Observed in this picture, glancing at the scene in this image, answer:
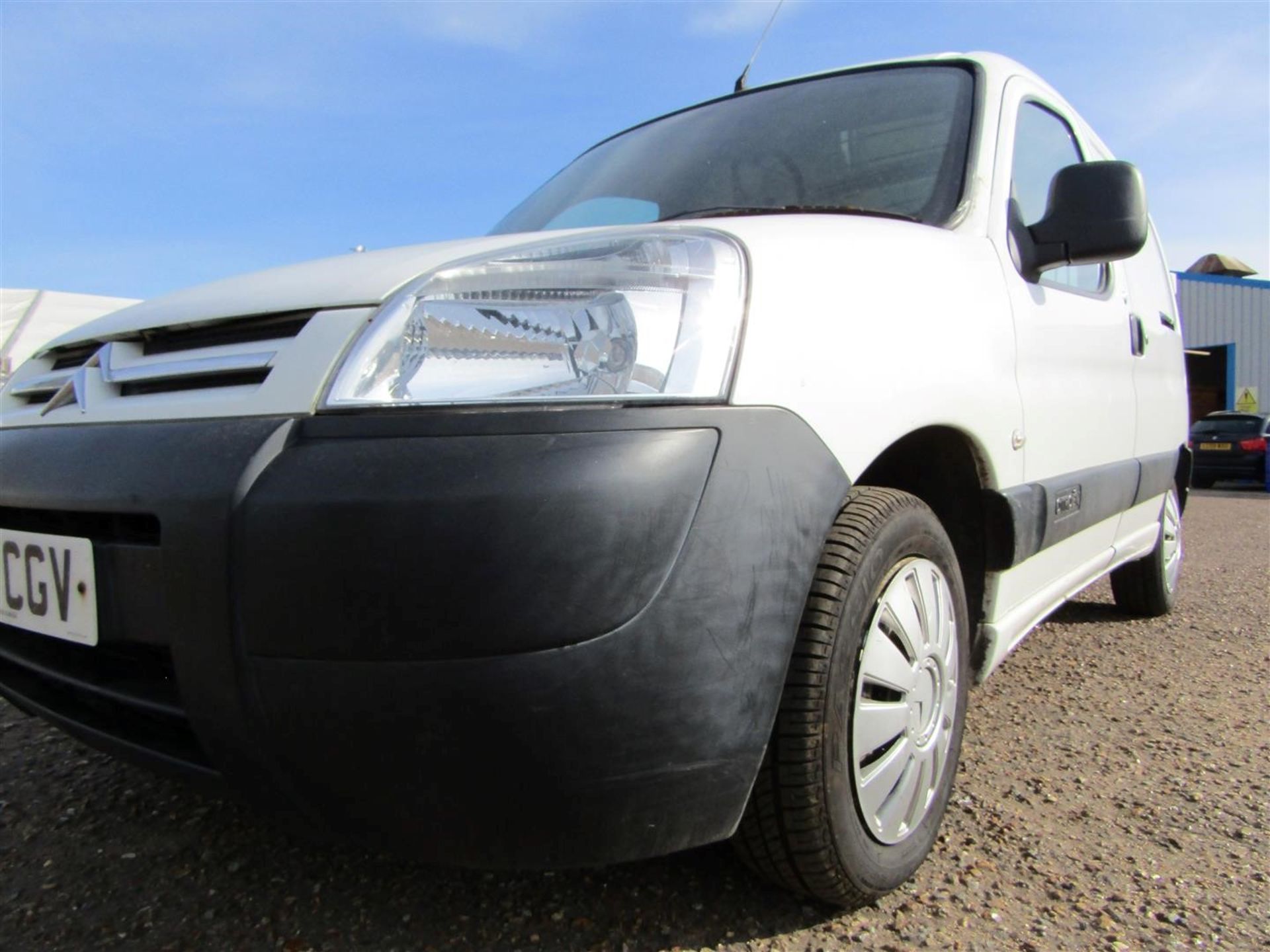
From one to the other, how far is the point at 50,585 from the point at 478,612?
707 millimetres

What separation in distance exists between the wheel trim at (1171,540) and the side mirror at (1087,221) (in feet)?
6.58

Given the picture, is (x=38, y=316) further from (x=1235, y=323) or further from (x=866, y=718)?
(x=1235, y=323)

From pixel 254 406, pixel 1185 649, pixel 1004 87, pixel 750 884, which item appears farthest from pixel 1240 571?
pixel 254 406

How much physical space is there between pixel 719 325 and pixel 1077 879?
1.17 m

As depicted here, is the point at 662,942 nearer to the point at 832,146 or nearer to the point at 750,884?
the point at 750,884

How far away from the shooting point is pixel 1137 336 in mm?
2783

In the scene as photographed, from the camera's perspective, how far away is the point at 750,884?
5.05ft

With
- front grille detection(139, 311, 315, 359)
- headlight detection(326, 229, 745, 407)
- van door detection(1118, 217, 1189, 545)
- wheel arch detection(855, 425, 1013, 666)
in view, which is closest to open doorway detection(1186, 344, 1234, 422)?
van door detection(1118, 217, 1189, 545)

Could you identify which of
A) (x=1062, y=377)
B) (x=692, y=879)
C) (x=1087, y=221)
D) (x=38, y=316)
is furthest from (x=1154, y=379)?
(x=38, y=316)

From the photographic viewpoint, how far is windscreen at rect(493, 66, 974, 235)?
1938 mm

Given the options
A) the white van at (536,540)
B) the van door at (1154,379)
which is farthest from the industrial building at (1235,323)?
the white van at (536,540)

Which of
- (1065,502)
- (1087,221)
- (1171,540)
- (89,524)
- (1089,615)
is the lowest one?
(1089,615)

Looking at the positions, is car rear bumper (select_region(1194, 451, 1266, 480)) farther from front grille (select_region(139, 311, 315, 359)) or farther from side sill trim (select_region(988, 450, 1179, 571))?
front grille (select_region(139, 311, 315, 359))

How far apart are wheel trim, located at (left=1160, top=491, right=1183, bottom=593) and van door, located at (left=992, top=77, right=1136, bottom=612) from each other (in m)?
1.05
